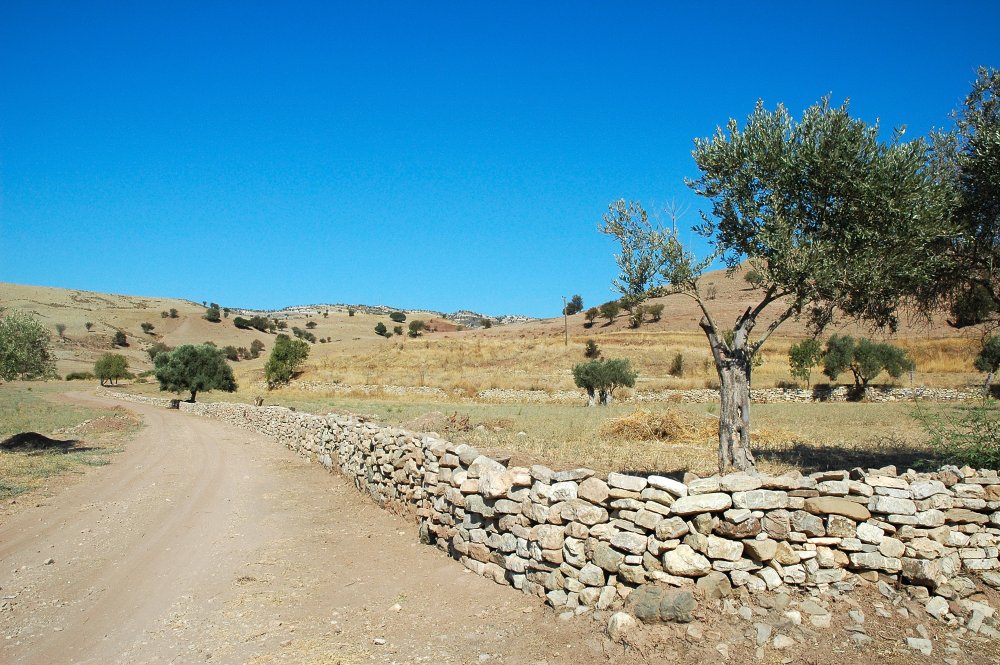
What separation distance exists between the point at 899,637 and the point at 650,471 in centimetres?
677

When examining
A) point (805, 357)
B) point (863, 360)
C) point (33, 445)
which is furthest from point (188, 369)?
point (863, 360)

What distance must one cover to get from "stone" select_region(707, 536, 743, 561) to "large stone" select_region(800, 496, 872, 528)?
81cm

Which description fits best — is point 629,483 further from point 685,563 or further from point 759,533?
point 759,533

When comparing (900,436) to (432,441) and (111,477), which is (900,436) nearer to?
(432,441)

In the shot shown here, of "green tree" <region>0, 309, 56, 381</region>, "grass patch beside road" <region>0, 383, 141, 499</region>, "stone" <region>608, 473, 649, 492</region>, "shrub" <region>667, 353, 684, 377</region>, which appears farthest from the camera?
"shrub" <region>667, 353, 684, 377</region>

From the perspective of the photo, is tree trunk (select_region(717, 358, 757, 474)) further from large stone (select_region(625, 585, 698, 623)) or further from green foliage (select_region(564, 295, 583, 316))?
green foliage (select_region(564, 295, 583, 316))

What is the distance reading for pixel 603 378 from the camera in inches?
1597

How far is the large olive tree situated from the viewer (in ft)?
33.5

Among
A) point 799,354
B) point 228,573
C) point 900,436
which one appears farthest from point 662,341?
point 228,573

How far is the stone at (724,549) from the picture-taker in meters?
6.20

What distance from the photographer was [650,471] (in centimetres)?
1229

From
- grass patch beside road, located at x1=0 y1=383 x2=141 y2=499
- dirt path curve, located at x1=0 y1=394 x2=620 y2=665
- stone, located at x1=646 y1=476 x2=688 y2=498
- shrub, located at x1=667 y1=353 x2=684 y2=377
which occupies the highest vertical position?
shrub, located at x1=667 y1=353 x2=684 y2=377

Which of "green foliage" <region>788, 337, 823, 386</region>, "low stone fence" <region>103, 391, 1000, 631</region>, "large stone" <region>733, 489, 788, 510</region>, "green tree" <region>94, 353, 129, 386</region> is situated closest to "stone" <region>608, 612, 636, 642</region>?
"low stone fence" <region>103, 391, 1000, 631</region>

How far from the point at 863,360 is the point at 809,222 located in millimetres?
36616
